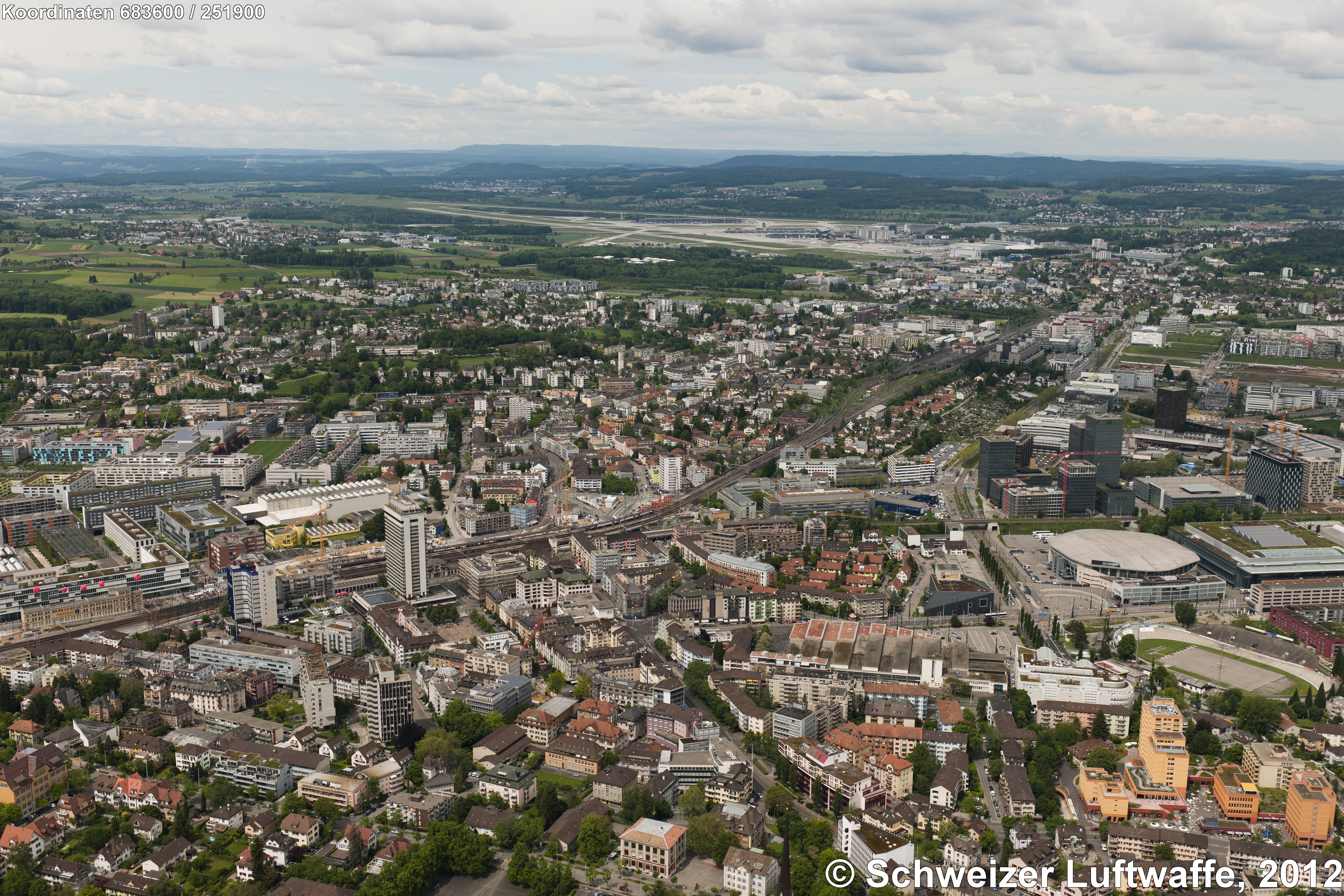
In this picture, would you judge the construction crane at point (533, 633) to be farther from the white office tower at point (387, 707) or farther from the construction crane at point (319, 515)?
the construction crane at point (319, 515)

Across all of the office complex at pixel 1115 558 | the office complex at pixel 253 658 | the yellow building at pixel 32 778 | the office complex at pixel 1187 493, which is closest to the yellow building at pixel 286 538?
the office complex at pixel 253 658

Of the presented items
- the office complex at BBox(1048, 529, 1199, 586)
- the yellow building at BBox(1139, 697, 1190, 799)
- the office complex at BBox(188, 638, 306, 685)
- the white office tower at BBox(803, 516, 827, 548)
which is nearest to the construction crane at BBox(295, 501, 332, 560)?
the office complex at BBox(188, 638, 306, 685)

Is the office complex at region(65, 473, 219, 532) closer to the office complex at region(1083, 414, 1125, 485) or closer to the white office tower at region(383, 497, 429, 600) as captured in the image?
the white office tower at region(383, 497, 429, 600)

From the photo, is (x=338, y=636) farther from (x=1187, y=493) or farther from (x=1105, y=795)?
(x=1187, y=493)

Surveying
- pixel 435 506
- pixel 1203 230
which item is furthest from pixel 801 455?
pixel 1203 230

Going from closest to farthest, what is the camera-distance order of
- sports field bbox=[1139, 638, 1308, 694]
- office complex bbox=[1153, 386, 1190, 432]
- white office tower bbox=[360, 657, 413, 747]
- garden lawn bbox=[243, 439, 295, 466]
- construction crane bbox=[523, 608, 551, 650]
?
white office tower bbox=[360, 657, 413, 747] → sports field bbox=[1139, 638, 1308, 694] → construction crane bbox=[523, 608, 551, 650] → garden lawn bbox=[243, 439, 295, 466] → office complex bbox=[1153, 386, 1190, 432]
